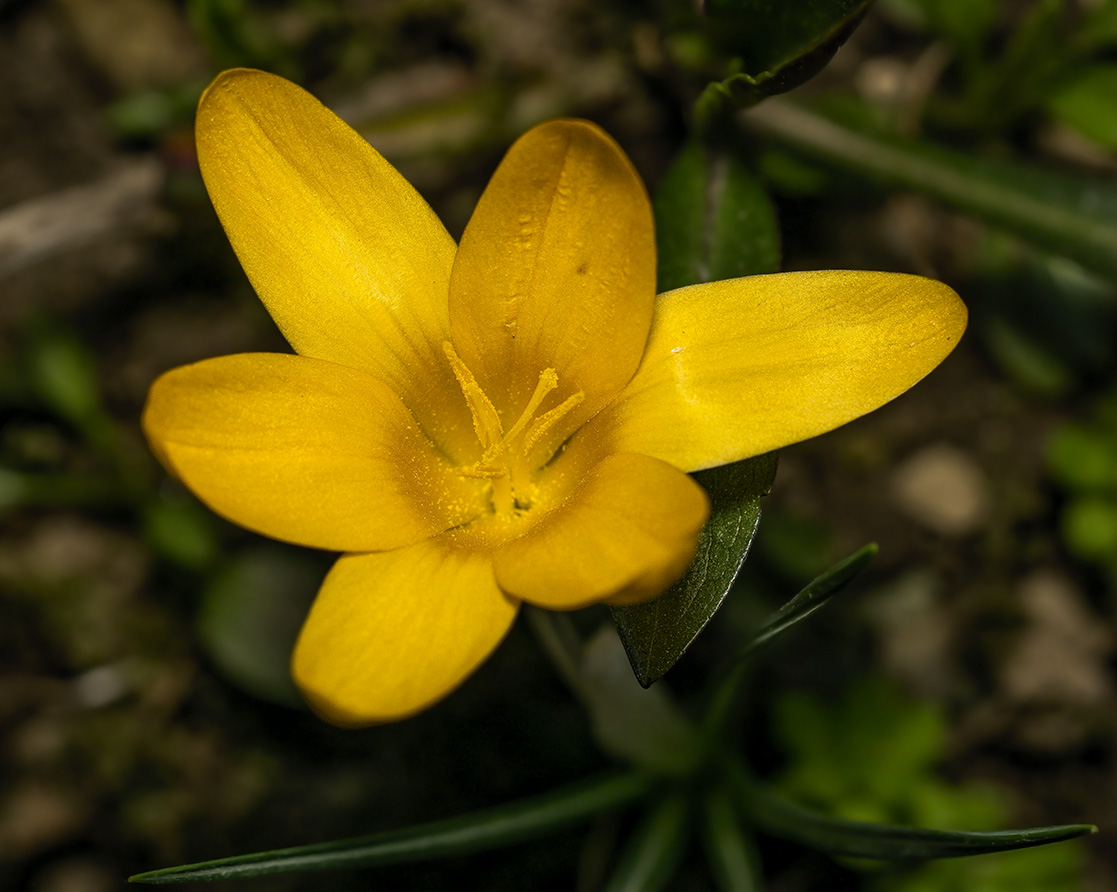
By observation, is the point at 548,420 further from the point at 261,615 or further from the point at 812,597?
the point at 261,615

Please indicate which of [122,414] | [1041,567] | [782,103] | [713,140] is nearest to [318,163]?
[713,140]

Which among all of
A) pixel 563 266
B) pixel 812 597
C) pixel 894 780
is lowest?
pixel 894 780

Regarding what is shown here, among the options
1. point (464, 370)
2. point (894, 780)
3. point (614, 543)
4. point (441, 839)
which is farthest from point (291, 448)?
point (894, 780)

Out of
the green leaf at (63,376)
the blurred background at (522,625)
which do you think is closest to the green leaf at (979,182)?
the blurred background at (522,625)

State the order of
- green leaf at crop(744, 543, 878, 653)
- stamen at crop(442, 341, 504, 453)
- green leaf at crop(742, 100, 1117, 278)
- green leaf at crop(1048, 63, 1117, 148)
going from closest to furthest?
green leaf at crop(744, 543, 878, 653) → stamen at crop(442, 341, 504, 453) → green leaf at crop(742, 100, 1117, 278) → green leaf at crop(1048, 63, 1117, 148)

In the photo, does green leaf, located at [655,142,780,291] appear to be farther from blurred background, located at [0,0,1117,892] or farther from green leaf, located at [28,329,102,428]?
green leaf, located at [28,329,102,428]

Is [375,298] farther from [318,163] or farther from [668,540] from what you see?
[668,540]

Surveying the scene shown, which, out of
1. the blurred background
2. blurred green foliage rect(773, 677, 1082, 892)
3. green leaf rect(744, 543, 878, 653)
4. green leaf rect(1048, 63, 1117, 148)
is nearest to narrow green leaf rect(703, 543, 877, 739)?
green leaf rect(744, 543, 878, 653)
